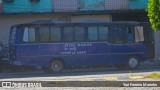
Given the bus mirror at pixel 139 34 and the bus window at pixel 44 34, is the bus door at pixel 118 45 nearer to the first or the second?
the bus mirror at pixel 139 34

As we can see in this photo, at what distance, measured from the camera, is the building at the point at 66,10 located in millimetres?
31453

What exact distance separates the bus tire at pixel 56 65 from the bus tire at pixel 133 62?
13.0 feet

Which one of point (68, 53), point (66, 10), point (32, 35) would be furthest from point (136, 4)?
point (32, 35)

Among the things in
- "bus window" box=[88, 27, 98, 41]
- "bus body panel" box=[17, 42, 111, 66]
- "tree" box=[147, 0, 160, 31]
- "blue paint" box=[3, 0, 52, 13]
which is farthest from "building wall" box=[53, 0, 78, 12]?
"tree" box=[147, 0, 160, 31]

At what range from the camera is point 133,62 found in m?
26.1

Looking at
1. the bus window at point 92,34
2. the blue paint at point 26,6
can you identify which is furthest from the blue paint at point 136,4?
the bus window at point 92,34

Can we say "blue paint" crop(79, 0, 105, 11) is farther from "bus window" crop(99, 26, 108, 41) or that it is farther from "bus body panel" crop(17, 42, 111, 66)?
"bus body panel" crop(17, 42, 111, 66)

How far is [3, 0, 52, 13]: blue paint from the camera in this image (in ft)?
103

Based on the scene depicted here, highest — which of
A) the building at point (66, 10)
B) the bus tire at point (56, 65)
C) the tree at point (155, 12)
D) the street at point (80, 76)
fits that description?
the building at point (66, 10)

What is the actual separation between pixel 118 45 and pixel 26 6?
884cm

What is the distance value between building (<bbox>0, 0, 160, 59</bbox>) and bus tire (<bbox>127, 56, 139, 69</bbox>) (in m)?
A: 4.64

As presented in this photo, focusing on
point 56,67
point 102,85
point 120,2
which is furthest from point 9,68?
point 102,85

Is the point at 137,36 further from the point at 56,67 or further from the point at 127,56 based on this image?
the point at 56,67

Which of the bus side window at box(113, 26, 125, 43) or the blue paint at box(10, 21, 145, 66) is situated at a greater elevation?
the bus side window at box(113, 26, 125, 43)
